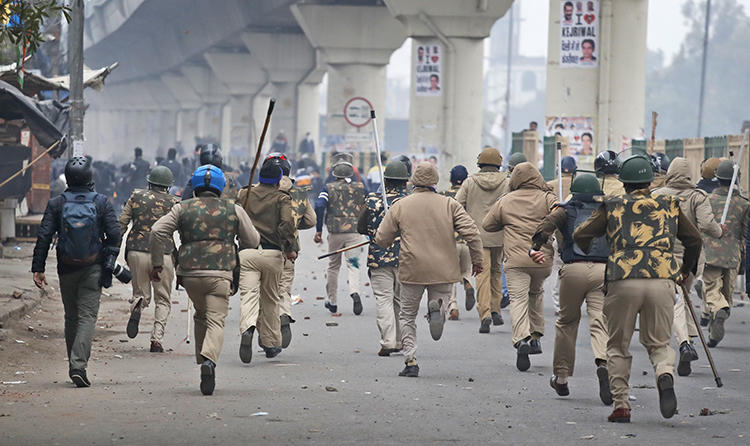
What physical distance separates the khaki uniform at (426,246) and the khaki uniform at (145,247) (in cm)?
253

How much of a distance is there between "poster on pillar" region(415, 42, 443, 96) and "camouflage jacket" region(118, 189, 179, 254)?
2492 cm

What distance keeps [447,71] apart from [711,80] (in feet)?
227

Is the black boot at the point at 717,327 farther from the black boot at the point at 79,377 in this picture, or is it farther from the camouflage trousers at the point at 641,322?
the black boot at the point at 79,377

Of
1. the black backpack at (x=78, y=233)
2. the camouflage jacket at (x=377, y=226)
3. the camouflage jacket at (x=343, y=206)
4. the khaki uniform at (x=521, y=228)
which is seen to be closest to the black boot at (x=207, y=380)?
the black backpack at (x=78, y=233)

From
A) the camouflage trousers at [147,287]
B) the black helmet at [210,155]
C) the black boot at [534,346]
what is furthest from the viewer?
the black helmet at [210,155]

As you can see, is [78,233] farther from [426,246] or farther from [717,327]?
[717,327]

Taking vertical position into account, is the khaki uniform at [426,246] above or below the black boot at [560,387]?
above

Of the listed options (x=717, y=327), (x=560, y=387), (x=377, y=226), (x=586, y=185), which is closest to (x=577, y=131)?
(x=717, y=327)

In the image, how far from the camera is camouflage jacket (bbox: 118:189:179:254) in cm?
1281

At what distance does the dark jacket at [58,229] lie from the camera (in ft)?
33.4

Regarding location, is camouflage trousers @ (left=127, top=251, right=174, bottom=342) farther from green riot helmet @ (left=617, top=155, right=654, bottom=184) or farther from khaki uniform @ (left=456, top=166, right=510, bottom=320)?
green riot helmet @ (left=617, top=155, right=654, bottom=184)

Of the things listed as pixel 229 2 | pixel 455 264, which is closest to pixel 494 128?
pixel 229 2

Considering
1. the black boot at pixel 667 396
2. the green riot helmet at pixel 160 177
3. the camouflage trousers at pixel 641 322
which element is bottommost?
the black boot at pixel 667 396

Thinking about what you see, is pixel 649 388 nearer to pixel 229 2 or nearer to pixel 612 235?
pixel 612 235
